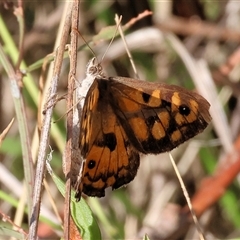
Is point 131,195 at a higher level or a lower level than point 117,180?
lower

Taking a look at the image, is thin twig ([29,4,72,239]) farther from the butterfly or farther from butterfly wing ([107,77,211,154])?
butterfly wing ([107,77,211,154])

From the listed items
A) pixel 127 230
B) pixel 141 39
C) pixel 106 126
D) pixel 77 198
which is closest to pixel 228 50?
pixel 141 39

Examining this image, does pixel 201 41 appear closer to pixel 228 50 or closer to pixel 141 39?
pixel 228 50

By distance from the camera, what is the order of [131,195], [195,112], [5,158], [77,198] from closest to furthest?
[77,198]
[195,112]
[5,158]
[131,195]

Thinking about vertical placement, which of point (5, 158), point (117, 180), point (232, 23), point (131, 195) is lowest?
point (131, 195)

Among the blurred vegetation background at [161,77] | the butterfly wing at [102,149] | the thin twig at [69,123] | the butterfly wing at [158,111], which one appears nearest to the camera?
the thin twig at [69,123]

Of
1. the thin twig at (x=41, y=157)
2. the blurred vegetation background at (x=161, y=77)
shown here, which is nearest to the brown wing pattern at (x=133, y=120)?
the thin twig at (x=41, y=157)

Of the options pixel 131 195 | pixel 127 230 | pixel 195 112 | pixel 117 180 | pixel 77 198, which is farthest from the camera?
pixel 131 195

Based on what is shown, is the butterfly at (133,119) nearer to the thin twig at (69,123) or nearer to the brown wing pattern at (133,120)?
the brown wing pattern at (133,120)
